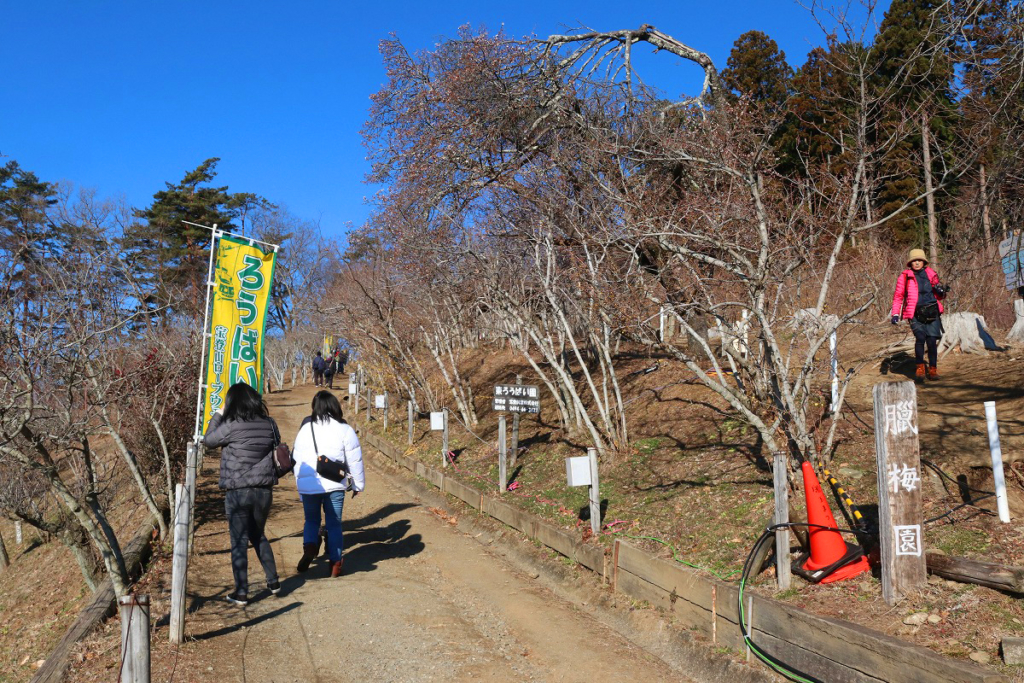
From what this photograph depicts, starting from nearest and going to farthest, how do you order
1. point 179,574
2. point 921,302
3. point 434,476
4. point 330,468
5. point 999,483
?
point 179,574 → point 999,483 → point 330,468 → point 921,302 → point 434,476

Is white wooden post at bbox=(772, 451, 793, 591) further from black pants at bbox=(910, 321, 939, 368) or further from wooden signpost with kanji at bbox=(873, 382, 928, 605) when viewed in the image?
black pants at bbox=(910, 321, 939, 368)

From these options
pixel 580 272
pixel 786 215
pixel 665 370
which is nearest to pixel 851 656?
pixel 580 272

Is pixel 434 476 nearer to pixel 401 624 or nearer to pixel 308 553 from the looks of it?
pixel 308 553

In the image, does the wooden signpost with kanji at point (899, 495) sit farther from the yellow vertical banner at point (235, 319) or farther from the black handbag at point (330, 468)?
the yellow vertical banner at point (235, 319)

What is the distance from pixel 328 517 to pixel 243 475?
1.34 meters

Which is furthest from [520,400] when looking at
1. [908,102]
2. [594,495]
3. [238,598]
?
[908,102]

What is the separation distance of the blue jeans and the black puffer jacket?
0.88m

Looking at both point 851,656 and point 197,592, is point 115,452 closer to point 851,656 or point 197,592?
point 197,592

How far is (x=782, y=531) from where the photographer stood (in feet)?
18.9

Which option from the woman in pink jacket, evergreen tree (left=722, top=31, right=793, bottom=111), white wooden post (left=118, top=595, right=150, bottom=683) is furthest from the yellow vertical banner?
evergreen tree (left=722, top=31, right=793, bottom=111)

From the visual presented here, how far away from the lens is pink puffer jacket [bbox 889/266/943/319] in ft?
31.4

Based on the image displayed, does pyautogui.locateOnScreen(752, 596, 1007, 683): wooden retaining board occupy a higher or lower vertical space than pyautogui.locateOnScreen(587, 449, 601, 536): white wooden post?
lower

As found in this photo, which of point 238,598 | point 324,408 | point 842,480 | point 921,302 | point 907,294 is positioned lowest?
point 238,598

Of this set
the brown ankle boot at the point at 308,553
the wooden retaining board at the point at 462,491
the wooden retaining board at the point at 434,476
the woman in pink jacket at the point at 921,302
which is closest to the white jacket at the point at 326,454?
the brown ankle boot at the point at 308,553
